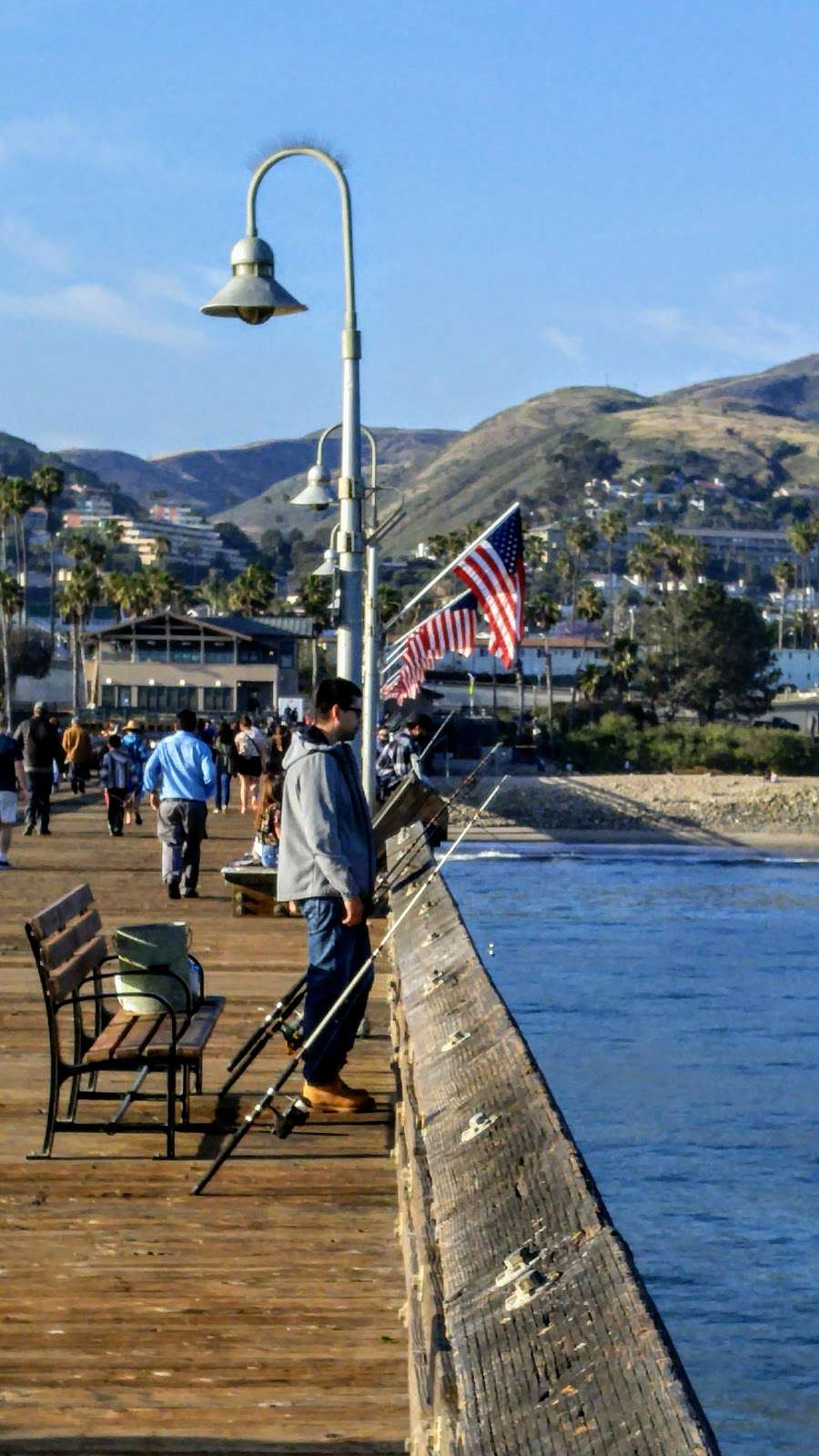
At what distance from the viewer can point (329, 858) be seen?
8508 millimetres

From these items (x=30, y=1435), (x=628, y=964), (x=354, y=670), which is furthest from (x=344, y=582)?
(x=628, y=964)

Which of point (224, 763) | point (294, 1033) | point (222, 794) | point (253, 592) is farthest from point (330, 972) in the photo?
point (253, 592)

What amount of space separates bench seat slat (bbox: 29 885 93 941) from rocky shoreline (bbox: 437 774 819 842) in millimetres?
69023

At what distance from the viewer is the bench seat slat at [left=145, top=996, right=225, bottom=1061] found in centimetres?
830

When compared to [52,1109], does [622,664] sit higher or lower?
lower

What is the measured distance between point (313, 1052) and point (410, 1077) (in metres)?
1.71

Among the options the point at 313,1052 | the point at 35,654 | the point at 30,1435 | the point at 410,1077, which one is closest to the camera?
the point at 30,1435

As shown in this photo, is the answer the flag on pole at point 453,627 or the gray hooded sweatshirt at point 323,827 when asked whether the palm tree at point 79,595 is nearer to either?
the flag on pole at point 453,627

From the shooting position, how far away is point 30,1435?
5.45 metres

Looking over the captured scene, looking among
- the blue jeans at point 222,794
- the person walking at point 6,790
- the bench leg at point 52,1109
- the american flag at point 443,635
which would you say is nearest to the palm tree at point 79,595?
the blue jeans at point 222,794

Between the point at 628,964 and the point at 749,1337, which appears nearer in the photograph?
the point at 749,1337

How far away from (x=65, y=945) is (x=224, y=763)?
35.0 meters

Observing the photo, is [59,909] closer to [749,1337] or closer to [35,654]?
[749,1337]

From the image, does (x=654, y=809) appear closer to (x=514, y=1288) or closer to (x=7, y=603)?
(x=7, y=603)
